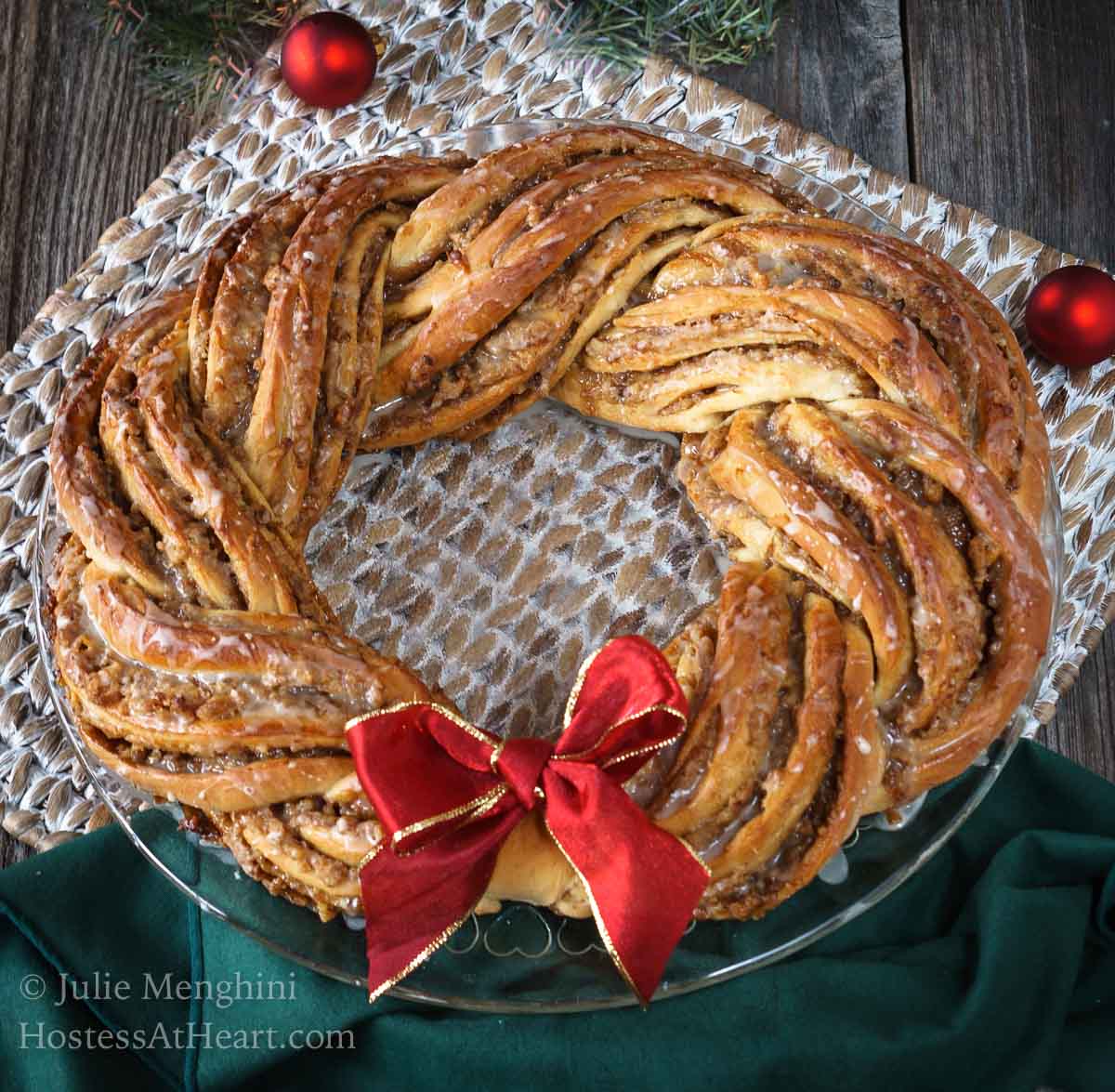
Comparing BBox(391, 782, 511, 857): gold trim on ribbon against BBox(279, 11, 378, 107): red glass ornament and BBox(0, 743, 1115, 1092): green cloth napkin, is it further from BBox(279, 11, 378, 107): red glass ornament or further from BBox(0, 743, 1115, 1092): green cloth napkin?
BBox(279, 11, 378, 107): red glass ornament

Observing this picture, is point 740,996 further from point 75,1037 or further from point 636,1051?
point 75,1037

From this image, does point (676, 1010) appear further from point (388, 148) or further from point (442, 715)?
point (388, 148)

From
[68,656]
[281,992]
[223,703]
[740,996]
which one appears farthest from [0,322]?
[740,996]

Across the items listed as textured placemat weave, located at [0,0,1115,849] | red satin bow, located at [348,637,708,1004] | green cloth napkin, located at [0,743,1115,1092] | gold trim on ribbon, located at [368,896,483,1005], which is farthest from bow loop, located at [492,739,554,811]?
textured placemat weave, located at [0,0,1115,849]

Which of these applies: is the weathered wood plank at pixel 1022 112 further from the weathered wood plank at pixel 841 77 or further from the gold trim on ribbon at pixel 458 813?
the gold trim on ribbon at pixel 458 813

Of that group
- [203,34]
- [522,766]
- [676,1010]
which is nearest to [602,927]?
[522,766]
